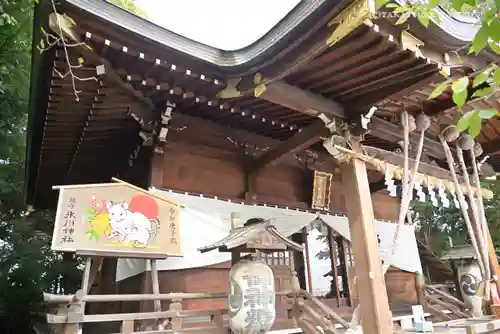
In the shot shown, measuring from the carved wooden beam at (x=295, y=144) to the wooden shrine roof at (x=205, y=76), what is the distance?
0.12 ft

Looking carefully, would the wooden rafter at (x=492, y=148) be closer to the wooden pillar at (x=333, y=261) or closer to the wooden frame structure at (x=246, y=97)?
the wooden frame structure at (x=246, y=97)

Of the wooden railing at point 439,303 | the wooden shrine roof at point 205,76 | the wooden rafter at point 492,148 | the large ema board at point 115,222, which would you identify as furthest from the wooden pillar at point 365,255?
the wooden rafter at point 492,148

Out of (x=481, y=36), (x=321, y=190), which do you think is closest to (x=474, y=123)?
(x=481, y=36)

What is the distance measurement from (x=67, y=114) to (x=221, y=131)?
2582 millimetres

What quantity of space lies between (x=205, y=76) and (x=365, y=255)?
3.28 meters

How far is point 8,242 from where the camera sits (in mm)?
11984

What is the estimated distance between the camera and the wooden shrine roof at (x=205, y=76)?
4.13 meters

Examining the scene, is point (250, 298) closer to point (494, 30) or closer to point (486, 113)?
point (486, 113)

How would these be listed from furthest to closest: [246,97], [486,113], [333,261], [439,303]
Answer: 1. [333,261]
2. [439,303]
3. [246,97]
4. [486,113]

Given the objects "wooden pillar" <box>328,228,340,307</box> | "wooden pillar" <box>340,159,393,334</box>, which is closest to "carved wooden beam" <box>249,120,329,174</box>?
"wooden pillar" <box>340,159,393,334</box>

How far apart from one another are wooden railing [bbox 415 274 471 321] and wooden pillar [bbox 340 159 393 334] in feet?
11.6

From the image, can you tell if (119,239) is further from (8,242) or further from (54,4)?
(8,242)

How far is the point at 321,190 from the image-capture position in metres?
8.25

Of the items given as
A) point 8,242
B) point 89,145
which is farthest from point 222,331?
point 8,242
